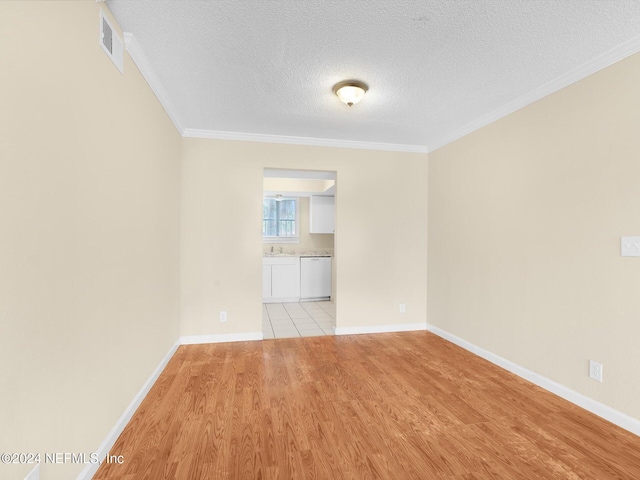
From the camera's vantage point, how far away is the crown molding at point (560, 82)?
1.98 metres

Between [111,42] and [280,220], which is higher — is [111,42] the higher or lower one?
the higher one

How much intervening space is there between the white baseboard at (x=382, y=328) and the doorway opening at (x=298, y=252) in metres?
0.48

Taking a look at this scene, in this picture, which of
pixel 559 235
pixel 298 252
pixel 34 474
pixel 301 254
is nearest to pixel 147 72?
pixel 34 474

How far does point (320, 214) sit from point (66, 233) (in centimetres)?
541

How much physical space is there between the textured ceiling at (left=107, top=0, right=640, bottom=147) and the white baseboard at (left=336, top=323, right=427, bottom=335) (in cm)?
Answer: 260

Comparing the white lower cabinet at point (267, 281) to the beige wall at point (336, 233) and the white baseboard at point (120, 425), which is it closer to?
the beige wall at point (336, 233)

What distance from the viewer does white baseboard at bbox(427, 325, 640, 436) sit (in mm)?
1970

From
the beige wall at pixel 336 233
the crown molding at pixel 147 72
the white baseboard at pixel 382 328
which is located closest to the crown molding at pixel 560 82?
the beige wall at pixel 336 233

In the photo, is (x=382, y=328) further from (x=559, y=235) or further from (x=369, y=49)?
(x=369, y=49)

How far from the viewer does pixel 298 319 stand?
4.77m

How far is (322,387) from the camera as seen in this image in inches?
100

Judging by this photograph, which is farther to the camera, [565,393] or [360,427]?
[565,393]

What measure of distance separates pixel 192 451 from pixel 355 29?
105 inches

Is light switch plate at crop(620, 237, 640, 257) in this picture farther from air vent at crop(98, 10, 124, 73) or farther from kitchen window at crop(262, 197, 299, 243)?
kitchen window at crop(262, 197, 299, 243)
